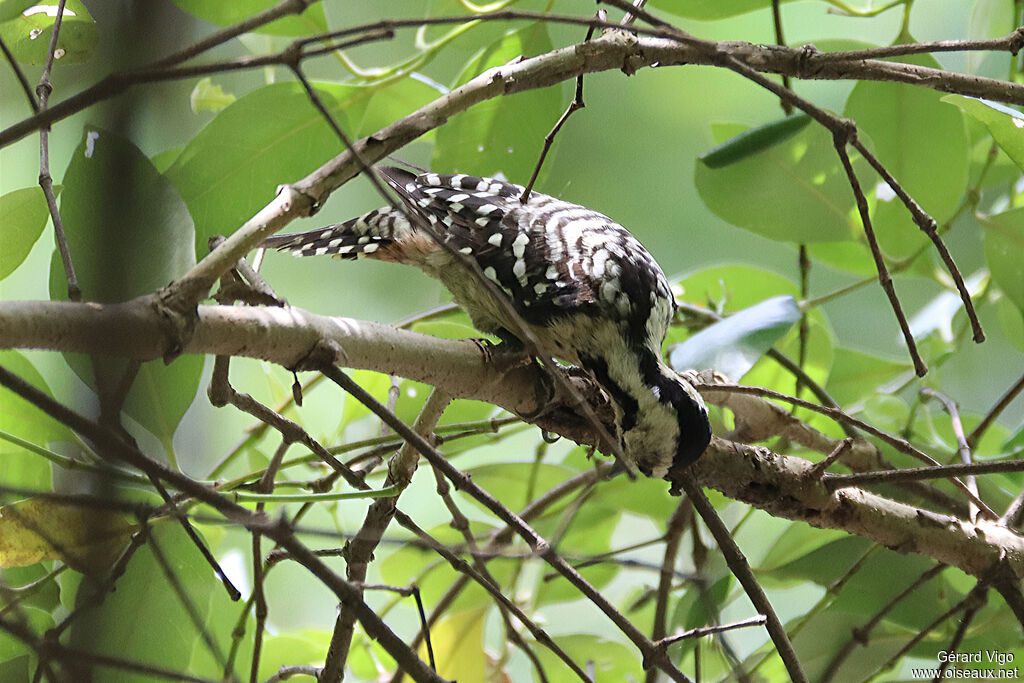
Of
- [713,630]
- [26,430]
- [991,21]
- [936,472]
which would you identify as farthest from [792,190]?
[26,430]

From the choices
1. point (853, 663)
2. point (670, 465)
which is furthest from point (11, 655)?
point (853, 663)

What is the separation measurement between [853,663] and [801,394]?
300 millimetres

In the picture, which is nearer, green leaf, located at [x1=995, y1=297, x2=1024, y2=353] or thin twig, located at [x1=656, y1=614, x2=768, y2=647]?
thin twig, located at [x1=656, y1=614, x2=768, y2=647]

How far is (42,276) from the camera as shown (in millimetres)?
796

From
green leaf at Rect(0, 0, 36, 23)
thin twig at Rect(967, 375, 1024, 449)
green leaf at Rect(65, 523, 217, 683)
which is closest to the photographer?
green leaf at Rect(65, 523, 217, 683)

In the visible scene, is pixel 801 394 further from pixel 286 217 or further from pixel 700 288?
→ pixel 286 217

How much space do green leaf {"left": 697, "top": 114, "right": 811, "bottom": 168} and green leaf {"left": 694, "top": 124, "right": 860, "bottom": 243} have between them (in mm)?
30

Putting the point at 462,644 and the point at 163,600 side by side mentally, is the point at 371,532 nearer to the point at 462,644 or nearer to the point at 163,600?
the point at 163,600

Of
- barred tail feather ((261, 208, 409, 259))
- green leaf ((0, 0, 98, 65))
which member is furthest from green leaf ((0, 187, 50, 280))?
barred tail feather ((261, 208, 409, 259))

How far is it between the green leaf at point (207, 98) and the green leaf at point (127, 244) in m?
0.29

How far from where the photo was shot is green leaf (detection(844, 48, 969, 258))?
905 mm

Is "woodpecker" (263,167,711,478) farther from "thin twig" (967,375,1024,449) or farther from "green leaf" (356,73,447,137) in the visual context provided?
"thin twig" (967,375,1024,449)

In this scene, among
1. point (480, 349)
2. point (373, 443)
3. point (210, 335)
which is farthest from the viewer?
point (373, 443)

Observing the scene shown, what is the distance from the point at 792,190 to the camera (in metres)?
0.93
